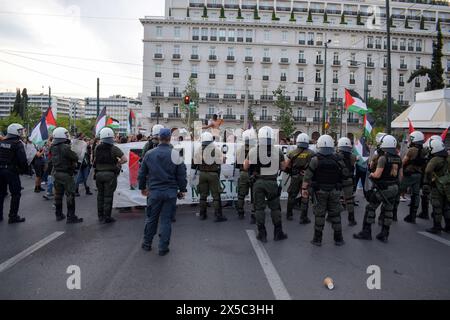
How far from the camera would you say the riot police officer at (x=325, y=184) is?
6.50 metres

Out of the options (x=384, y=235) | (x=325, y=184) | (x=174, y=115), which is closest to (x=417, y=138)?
(x=384, y=235)

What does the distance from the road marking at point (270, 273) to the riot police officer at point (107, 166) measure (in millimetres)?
3211

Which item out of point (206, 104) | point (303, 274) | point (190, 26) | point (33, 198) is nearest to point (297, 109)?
point (206, 104)

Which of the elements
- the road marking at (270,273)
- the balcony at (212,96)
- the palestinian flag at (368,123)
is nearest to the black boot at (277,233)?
the road marking at (270,273)

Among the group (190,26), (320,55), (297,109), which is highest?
(190,26)

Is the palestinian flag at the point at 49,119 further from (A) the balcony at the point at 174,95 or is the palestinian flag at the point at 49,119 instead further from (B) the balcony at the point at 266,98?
(B) the balcony at the point at 266,98

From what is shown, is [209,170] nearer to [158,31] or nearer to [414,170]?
[414,170]

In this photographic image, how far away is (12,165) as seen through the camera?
7957mm

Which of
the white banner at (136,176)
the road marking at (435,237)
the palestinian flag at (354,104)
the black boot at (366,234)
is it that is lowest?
the road marking at (435,237)

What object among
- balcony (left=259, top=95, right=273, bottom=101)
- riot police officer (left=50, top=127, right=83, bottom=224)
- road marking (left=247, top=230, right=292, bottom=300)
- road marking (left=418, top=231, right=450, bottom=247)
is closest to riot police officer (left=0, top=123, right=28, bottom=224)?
riot police officer (left=50, top=127, right=83, bottom=224)
